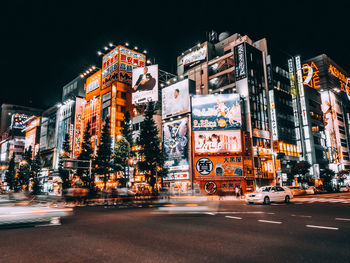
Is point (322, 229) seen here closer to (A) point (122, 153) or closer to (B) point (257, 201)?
(B) point (257, 201)

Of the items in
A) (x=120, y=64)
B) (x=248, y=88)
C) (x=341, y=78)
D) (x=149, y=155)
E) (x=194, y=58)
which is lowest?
(x=149, y=155)

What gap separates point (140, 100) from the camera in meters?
48.8

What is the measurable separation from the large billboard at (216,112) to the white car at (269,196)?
22.8 metres

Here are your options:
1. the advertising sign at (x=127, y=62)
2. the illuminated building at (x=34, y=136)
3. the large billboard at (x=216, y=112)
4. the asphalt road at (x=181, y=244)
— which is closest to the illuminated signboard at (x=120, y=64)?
the advertising sign at (x=127, y=62)

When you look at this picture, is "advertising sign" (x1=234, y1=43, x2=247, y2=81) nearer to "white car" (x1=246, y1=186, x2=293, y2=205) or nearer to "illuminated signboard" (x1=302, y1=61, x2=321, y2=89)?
"white car" (x1=246, y1=186, x2=293, y2=205)

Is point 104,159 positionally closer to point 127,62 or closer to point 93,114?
point 93,114

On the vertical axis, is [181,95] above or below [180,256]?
above

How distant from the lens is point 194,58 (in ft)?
222

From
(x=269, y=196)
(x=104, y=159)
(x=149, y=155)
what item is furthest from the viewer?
(x=104, y=159)

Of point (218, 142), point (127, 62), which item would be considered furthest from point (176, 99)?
point (127, 62)

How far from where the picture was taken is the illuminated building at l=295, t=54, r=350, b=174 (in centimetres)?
6175

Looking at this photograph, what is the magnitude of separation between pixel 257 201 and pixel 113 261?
16974 millimetres

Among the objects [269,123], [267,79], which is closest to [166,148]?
[269,123]

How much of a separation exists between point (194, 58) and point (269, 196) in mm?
53992
